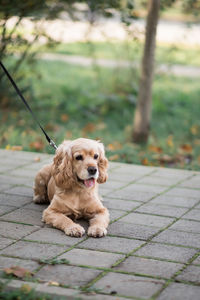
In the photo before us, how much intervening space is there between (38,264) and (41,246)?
0.42m

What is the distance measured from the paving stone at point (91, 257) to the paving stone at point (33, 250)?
11cm

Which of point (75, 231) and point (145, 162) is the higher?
point (75, 231)

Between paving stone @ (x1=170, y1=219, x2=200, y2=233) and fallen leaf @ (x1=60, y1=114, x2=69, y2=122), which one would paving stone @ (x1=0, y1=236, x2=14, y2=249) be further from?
fallen leaf @ (x1=60, y1=114, x2=69, y2=122)

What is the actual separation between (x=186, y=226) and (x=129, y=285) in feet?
5.08

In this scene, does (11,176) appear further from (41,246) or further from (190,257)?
(190,257)

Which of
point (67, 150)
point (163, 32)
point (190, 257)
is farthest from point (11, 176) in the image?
point (163, 32)

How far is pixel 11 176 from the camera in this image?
7.03 metres

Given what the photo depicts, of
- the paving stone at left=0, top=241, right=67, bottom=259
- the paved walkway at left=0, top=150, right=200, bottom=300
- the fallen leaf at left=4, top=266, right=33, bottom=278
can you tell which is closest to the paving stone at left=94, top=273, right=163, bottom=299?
the paved walkway at left=0, top=150, right=200, bottom=300

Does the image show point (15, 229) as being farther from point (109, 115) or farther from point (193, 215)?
point (109, 115)

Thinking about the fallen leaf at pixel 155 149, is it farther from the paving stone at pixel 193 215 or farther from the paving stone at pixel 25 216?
the paving stone at pixel 25 216

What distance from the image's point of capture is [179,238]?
4.98m

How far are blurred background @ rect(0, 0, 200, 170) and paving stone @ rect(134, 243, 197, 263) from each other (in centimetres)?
345

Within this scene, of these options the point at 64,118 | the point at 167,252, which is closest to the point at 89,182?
the point at 167,252

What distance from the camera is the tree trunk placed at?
941 cm
